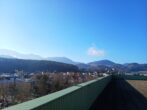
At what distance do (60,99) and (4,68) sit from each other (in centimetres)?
7297

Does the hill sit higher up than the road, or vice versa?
the hill

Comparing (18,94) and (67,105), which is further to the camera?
(18,94)

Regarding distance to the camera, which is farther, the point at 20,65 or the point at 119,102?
the point at 20,65

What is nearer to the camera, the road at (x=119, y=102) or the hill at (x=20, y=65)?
the road at (x=119, y=102)

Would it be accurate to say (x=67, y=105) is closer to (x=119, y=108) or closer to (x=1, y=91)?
(x=1, y=91)

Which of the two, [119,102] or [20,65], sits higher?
[20,65]

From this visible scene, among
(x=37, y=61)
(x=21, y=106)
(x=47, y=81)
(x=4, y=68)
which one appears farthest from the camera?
(x=37, y=61)

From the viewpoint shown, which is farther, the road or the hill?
the hill

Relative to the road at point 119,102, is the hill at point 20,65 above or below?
above

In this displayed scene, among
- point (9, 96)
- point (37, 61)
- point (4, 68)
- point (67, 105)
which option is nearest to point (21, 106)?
point (67, 105)

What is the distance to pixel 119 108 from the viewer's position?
939 inches

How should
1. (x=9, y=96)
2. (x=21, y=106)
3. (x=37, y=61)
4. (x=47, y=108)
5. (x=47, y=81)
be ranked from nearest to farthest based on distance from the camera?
1. (x=21, y=106)
2. (x=47, y=108)
3. (x=9, y=96)
4. (x=47, y=81)
5. (x=37, y=61)

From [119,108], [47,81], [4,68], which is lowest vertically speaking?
[119,108]

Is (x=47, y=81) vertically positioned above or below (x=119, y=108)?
above
